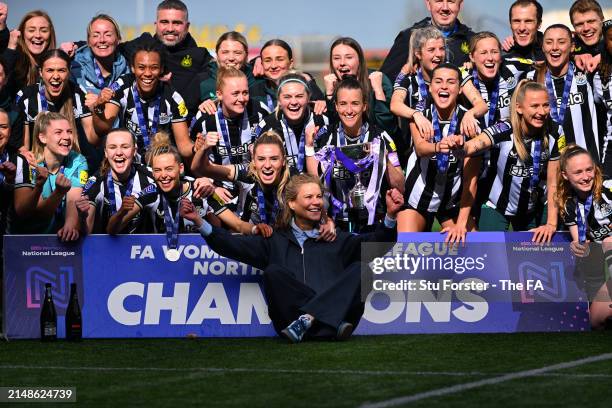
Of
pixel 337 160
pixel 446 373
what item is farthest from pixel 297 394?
pixel 337 160

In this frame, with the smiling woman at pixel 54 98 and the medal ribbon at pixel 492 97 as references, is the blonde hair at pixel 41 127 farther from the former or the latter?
the medal ribbon at pixel 492 97

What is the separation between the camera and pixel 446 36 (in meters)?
9.98

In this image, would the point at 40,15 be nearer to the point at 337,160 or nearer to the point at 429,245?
the point at 337,160

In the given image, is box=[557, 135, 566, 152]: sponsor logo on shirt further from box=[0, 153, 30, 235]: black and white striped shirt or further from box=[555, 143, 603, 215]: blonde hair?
box=[0, 153, 30, 235]: black and white striped shirt

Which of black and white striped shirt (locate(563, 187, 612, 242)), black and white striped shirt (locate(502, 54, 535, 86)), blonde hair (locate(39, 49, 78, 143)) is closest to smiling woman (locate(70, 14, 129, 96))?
blonde hair (locate(39, 49, 78, 143))

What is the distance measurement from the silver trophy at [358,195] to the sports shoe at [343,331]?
121 cm

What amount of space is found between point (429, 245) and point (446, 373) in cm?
198

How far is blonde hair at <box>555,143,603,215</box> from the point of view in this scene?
8391 millimetres

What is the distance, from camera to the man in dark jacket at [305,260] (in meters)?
7.77

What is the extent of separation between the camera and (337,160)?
8.77m

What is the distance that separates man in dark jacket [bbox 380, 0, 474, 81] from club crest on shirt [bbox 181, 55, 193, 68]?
1.68 metres

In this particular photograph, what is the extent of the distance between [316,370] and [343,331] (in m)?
1.22

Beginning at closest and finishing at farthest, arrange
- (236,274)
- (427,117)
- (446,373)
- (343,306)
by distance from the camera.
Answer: (446,373)
(343,306)
(236,274)
(427,117)

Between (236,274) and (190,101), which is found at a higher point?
(190,101)
